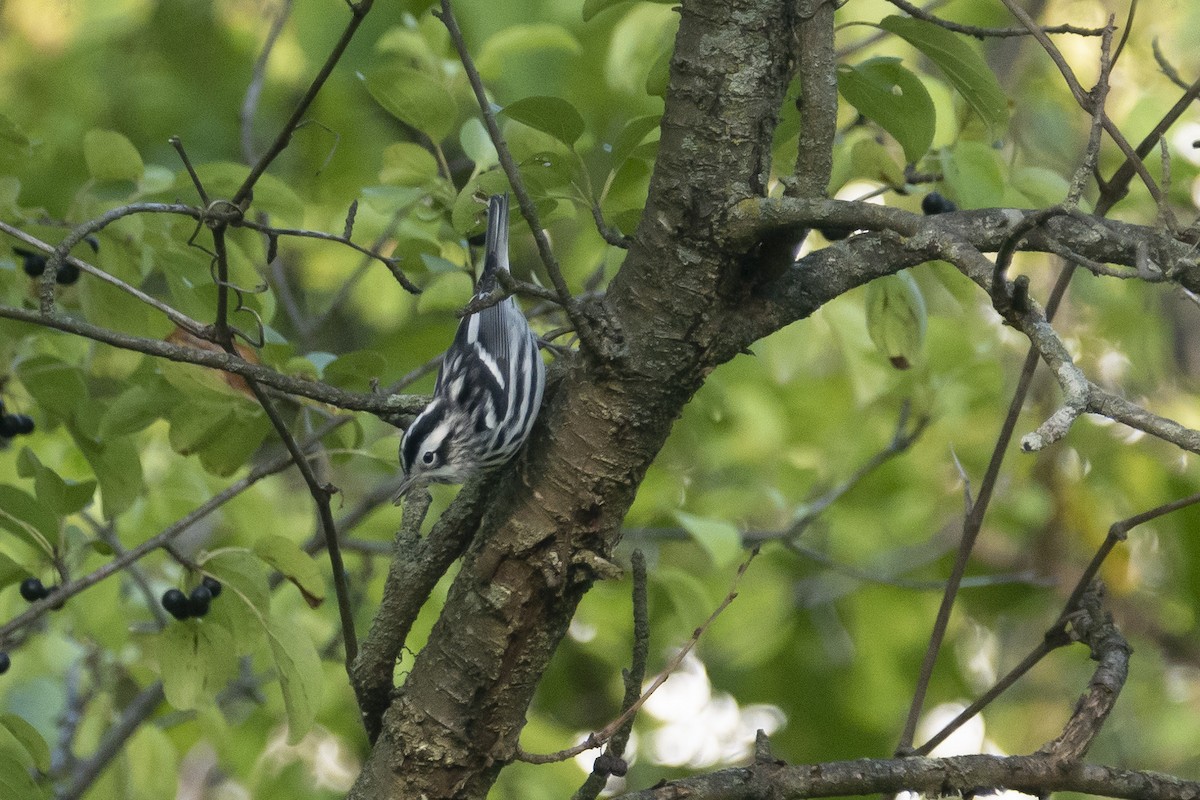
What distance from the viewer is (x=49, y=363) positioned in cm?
230

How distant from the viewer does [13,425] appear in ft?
8.16

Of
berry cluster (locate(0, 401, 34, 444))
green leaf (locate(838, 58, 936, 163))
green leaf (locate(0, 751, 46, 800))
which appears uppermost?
green leaf (locate(838, 58, 936, 163))

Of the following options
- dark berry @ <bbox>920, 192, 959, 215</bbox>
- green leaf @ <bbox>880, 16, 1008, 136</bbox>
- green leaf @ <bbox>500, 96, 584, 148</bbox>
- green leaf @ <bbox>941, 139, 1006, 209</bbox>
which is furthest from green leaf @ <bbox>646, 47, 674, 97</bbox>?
dark berry @ <bbox>920, 192, 959, 215</bbox>

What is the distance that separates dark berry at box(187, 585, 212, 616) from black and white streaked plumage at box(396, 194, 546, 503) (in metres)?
0.39

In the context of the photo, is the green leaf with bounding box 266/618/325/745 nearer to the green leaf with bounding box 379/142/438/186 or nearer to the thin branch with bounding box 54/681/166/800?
the green leaf with bounding box 379/142/438/186

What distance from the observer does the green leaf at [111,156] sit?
7.34ft

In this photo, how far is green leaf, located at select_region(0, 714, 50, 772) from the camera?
6.31 ft

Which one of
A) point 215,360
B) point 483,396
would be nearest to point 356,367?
point 483,396

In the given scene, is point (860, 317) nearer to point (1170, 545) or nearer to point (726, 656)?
point (726, 656)

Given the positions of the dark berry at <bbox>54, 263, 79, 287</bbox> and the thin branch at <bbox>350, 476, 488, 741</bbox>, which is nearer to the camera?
the thin branch at <bbox>350, 476, 488, 741</bbox>

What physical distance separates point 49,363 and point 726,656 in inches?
107

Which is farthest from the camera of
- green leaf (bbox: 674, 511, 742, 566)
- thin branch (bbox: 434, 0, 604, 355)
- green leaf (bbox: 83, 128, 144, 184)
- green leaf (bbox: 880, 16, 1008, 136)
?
green leaf (bbox: 674, 511, 742, 566)

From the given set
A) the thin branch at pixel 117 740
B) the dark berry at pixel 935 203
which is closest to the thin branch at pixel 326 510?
the dark berry at pixel 935 203

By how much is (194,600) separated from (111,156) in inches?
33.0
